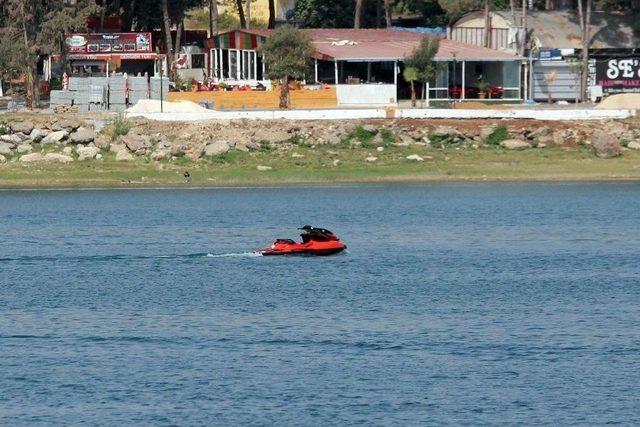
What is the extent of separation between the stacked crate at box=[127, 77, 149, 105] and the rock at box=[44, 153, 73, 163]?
1140cm

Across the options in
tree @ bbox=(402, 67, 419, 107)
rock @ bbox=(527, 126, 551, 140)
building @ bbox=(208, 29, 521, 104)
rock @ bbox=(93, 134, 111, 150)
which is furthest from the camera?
building @ bbox=(208, 29, 521, 104)

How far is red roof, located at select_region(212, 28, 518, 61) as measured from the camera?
334 ft

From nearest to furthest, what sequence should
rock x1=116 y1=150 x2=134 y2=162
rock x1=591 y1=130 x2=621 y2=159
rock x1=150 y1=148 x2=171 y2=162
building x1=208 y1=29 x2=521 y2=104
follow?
rock x1=116 y1=150 x2=134 y2=162
rock x1=150 y1=148 x2=171 y2=162
rock x1=591 y1=130 x2=621 y2=159
building x1=208 y1=29 x2=521 y2=104

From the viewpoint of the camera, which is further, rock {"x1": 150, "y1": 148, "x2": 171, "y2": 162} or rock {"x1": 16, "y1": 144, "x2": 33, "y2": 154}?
rock {"x1": 16, "y1": 144, "x2": 33, "y2": 154}

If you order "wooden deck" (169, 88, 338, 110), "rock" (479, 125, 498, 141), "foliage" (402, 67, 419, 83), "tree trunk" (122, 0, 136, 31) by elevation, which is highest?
"tree trunk" (122, 0, 136, 31)

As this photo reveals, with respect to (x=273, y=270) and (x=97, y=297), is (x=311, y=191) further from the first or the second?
(x=97, y=297)

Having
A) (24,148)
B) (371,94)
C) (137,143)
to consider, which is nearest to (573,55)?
(371,94)

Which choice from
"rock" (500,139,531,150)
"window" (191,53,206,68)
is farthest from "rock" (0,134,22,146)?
"window" (191,53,206,68)

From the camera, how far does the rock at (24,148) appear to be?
277ft

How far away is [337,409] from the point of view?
3353cm

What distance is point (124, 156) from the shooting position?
8325cm

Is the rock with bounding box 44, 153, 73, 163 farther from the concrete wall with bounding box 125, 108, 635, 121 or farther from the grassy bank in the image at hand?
the concrete wall with bounding box 125, 108, 635, 121

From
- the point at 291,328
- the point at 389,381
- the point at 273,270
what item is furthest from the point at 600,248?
the point at 389,381

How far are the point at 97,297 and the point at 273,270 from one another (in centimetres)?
833
